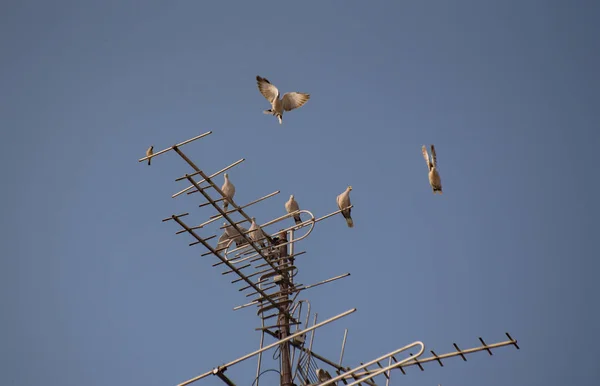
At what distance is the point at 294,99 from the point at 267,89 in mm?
746

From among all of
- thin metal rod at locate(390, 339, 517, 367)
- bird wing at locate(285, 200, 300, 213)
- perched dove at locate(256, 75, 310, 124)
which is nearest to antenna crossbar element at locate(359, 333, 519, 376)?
thin metal rod at locate(390, 339, 517, 367)

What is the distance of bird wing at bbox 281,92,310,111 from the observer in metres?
25.2

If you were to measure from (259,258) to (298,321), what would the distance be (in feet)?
3.67

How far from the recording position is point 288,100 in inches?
996

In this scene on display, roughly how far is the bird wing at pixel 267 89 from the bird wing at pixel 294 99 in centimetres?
26

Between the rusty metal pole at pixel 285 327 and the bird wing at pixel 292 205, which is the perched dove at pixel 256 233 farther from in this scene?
the bird wing at pixel 292 205

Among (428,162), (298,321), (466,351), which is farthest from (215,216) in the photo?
(428,162)

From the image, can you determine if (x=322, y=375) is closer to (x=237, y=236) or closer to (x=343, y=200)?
(x=237, y=236)

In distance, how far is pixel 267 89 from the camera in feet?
83.6

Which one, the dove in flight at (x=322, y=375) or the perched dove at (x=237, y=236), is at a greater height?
the perched dove at (x=237, y=236)

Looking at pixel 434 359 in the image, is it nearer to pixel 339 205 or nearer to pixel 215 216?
pixel 215 216

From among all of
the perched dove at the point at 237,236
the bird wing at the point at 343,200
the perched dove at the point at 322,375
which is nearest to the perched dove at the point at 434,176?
the bird wing at the point at 343,200

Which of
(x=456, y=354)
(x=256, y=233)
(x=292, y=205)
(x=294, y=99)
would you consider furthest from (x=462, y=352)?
(x=294, y=99)

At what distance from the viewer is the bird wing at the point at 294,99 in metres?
25.2
